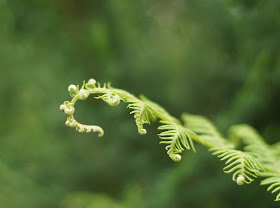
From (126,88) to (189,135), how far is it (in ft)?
2.39

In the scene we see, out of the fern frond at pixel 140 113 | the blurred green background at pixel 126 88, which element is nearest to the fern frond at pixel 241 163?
the fern frond at pixel 140 113

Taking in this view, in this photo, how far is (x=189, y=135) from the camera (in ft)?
1.94

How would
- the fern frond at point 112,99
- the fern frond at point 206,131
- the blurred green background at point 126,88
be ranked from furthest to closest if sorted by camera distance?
the blurred green background at point 126,88 → the fern frond at point 206,131 → the fern frond at point 112,99

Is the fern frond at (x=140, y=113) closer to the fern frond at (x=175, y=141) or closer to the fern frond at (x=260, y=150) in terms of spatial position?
the fern frond at (x=175, y=141)

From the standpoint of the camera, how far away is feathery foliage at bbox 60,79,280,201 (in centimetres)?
51

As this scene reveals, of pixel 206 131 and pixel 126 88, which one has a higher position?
pixel 126 88

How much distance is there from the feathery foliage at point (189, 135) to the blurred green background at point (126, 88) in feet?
0.80

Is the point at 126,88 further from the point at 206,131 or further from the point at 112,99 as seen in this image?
the point at 112,99

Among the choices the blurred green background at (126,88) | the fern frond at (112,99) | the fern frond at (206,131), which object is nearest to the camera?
the fern frond at (112,99)

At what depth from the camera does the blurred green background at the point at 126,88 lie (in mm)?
1128

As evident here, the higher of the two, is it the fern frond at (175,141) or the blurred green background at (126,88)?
the blurred green background at (126,88)

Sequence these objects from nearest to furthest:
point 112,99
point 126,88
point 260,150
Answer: point 112,99 < point 260,150 < point 126,88

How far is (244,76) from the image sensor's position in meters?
1.18

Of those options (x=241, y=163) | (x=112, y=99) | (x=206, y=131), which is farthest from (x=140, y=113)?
(x=206, y=131)
